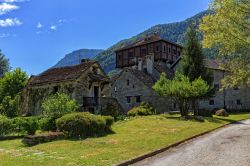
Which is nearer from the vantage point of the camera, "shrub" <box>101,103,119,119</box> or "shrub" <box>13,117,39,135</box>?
"shrub" <box>13,117,39,135</box>

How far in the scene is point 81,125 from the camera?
2266 cm

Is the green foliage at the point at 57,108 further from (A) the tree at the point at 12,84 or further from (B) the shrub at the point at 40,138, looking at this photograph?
(A) the tree at the point at 12,84

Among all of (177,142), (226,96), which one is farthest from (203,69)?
(177,142)

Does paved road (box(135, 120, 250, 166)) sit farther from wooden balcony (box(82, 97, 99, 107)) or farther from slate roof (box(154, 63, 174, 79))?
slate roof (box(154, 63, 174, 79))

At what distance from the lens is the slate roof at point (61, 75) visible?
4203 centimetres

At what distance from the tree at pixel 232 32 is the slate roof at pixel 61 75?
799 inches

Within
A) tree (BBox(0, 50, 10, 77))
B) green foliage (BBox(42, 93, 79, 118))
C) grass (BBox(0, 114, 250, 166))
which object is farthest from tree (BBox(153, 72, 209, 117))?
tree (BBox(0, 50, 10, 77))

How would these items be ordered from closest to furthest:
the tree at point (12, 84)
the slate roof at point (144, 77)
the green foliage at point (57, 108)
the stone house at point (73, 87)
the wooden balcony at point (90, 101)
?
the green foliage at point (57, 108) < the stone house at point (73, 87) < the wooden balcony at point (90, 101) < the slate roof at point (144, 77) < the tree at point (12, 84)

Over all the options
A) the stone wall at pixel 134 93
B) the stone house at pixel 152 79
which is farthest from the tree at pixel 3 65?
the stone wall at pixel 134 93

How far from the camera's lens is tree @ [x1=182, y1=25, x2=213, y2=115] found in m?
49.7

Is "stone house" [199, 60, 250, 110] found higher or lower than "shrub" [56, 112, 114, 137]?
higher

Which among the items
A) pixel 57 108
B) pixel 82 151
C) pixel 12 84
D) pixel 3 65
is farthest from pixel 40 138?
pixel 3 65

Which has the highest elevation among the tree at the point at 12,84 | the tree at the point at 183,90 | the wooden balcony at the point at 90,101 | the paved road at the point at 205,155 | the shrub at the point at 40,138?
the tree at the point at 12,84

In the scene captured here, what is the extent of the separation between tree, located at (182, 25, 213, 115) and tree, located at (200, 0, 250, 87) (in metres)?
23.2
